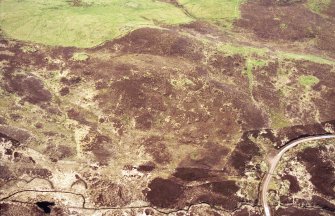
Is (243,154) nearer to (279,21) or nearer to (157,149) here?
(157,149)

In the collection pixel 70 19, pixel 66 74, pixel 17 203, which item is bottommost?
pixel 17 203

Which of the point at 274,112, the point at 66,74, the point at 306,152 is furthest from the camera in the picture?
the point at 66,74

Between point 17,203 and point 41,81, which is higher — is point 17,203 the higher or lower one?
the lower one

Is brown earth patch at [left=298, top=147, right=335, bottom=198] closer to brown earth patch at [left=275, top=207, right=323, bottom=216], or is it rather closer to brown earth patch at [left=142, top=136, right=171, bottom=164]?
brown earth patch at [left=275, top=207, right=323, bottom=216]

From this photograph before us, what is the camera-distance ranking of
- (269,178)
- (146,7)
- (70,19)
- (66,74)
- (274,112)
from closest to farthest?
(269,178)
(274,112)
(66,74)
(70,19)
(146,7)

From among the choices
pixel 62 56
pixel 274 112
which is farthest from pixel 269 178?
pixel 62 56

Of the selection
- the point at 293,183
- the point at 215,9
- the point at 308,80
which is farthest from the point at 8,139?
the point at 215,9

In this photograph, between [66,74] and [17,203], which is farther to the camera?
[66,74]

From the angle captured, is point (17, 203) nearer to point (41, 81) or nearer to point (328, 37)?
point (41, 81)
